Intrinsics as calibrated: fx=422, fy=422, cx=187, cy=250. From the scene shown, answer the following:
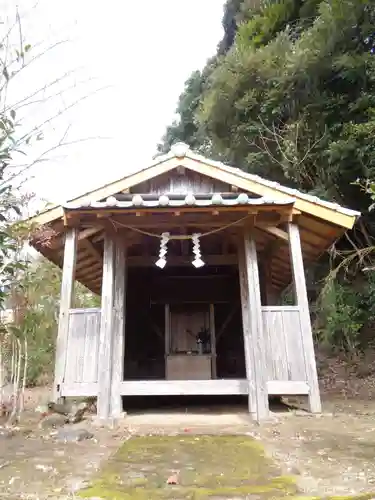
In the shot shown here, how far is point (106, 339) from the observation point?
630 cm

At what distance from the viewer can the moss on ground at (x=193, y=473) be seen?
115 inches

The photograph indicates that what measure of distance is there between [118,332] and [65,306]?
921mm

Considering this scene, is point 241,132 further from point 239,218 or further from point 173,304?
point 239,218

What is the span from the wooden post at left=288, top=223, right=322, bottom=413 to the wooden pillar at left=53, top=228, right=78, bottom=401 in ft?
11.4

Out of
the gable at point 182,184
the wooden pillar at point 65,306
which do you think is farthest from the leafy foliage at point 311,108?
the wooden pillar at point 65,306

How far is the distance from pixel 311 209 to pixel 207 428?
12.0ft

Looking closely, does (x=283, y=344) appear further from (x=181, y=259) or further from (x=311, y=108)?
(x=311, y=108)

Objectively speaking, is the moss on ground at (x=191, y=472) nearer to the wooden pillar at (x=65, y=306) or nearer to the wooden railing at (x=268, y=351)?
the wooden railing at (x=268, y=351)

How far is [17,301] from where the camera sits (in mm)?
6574

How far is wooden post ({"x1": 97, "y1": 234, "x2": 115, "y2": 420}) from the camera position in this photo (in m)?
6.06

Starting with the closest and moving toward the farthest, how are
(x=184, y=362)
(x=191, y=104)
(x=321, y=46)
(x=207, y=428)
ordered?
(x=207, y=428) < (x=184, y=362) < (x=321, y=46) < (x=191, y=104)

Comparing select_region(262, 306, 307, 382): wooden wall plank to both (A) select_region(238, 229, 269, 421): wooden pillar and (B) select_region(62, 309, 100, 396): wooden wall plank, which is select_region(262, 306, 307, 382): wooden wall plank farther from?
(B) select_region(62, 309, 100, 396): wooden wall plank

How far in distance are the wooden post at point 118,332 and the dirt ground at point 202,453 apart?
1.15 ft

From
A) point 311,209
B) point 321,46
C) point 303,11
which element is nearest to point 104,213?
point 311,209
